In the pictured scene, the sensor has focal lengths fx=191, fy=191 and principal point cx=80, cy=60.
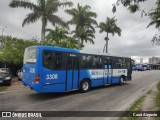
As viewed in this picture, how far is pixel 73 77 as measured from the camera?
12289 millimetres

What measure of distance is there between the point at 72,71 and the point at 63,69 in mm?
844

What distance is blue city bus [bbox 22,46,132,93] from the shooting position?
10.4 meters

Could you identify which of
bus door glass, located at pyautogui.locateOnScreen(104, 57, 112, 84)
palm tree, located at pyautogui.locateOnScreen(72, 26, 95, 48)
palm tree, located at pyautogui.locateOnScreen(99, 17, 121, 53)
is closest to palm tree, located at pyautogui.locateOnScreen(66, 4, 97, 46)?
palm tree, located at pyautogui.locateOnScreen(72, 26, 95, 48)

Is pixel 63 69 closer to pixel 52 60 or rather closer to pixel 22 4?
pixel 52 60

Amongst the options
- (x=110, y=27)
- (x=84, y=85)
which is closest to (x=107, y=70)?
(x=84, y=85)

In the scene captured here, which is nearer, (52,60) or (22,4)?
(52,60)

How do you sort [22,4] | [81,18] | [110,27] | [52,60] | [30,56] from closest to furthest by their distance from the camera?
[52,60]
[30,56]
[22,4]
[81,18]
[110,27]

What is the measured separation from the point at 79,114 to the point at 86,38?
115 feet

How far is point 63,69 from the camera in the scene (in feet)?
37.8

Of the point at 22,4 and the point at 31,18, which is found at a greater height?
the point at 22,4

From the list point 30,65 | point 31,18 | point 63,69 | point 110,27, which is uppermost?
point 110,27

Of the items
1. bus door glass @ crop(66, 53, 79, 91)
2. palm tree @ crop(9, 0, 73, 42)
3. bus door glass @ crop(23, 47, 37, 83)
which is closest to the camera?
bus door glass @ crop(23, 47, 37, 83)

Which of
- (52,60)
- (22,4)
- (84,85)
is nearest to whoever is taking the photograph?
(52,60)

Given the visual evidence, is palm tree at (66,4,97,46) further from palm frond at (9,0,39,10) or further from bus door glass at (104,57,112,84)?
bus door glass at (104,57,112,84)
